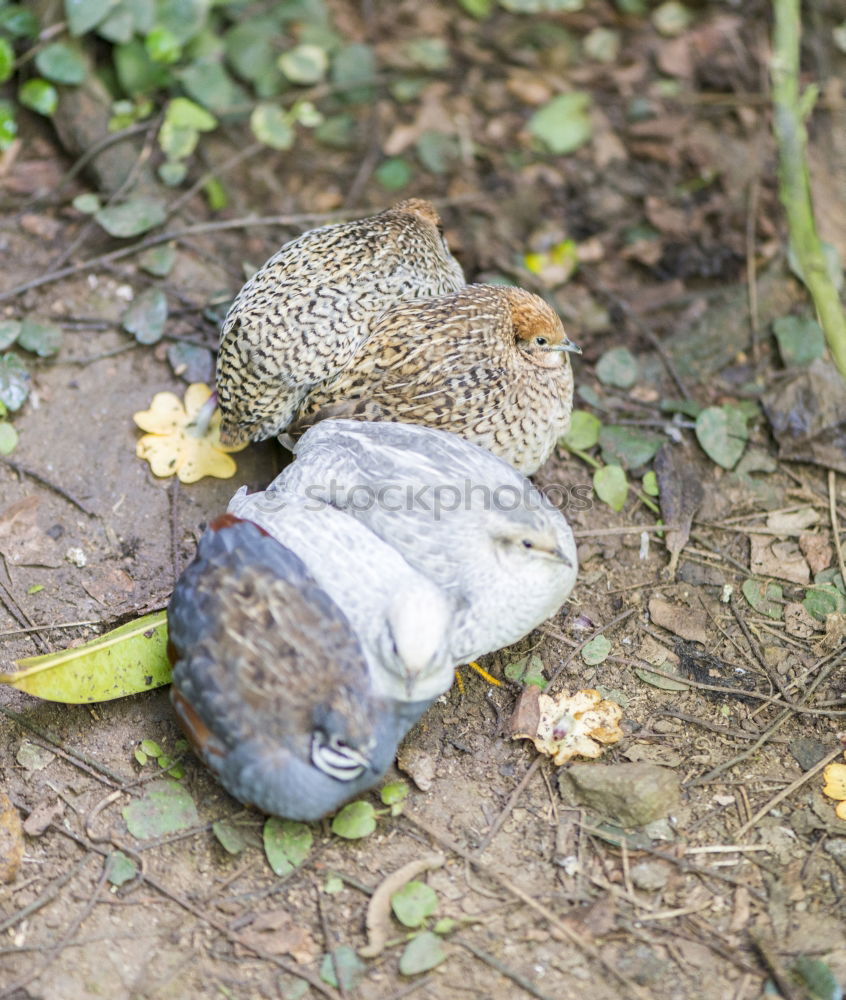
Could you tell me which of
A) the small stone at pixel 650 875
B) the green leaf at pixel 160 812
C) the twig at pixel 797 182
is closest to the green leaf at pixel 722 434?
the twig at pixel 797 182

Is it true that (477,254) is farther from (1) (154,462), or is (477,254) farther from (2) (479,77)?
(1) (154,462)

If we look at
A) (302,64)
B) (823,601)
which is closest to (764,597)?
(823,601)

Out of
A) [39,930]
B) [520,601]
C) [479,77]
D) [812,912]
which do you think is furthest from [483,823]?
[479,77]

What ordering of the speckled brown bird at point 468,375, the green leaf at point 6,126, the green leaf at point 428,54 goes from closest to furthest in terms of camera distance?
the speckled brown bird at point 468,375 < the green leaf at point 6,126 < the green leaf at point 428,54

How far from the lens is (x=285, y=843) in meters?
4.01

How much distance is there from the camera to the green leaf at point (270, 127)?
6.38 metres

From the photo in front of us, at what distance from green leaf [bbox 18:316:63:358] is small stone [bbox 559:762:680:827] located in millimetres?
3211

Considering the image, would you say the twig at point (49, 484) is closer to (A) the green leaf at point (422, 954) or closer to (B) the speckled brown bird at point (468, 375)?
(B) the speckled brown bird at point (468, 375)

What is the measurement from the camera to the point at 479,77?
7.05 m

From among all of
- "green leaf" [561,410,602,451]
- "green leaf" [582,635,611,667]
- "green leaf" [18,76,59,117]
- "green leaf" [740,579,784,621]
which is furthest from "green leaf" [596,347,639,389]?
"green leaf" [18,76,59,117]

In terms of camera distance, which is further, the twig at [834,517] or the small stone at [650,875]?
the twig at [834,517]

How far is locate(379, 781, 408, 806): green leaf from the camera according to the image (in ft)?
13.6

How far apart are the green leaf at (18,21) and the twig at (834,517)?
4.81m

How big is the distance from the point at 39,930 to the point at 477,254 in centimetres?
415
